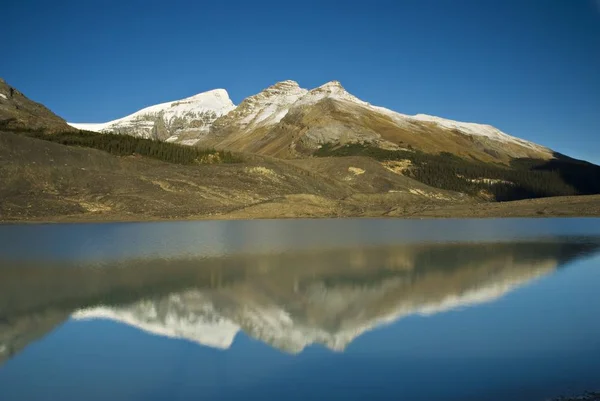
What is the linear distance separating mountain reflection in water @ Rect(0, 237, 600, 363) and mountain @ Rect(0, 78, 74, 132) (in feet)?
388

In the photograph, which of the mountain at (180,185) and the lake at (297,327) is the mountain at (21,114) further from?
the lake at (297,327)

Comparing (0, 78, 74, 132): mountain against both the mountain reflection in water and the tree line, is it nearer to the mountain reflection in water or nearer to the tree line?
the tree line

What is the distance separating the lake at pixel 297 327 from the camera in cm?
1400

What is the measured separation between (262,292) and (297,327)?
22.5ft

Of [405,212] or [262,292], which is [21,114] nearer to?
[405,212]

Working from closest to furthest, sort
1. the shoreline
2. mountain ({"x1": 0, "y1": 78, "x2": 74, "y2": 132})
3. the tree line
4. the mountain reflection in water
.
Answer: the mountain reflection in water < the shoreline < the tree line < mountain ({"x1": 0, "y1": 78, "x2": 74, "y2": 132})

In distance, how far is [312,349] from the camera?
17.2m

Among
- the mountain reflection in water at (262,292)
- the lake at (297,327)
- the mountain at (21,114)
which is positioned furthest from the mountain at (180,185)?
the mountain reflection in water at (262,292)

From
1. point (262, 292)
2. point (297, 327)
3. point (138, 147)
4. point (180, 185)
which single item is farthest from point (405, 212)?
point (297, 327)

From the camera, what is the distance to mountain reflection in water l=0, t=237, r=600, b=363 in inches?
781

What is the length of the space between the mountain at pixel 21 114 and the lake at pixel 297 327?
378 feet

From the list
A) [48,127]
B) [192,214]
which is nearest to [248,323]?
[192,214]

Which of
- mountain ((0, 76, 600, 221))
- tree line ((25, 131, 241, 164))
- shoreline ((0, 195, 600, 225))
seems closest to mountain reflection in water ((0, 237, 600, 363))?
shoreline ((0, 195, 600, 225))

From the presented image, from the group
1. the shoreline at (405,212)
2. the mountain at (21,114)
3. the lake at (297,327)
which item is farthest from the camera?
the mountain at (21,114)
